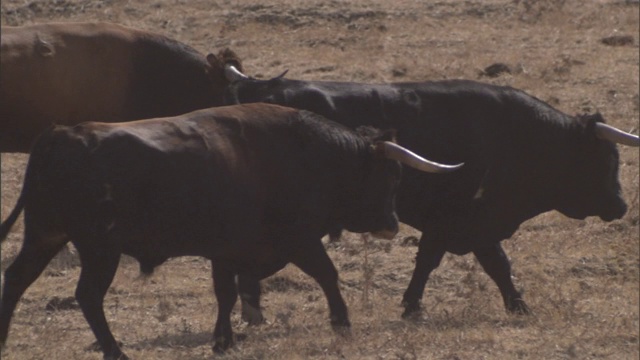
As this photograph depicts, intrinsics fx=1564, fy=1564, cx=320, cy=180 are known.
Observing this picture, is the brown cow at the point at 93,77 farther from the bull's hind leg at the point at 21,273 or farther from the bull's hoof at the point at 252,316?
the bull's hind leg at the point at 21,273

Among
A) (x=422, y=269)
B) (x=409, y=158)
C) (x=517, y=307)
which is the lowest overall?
(x=517, y=307)

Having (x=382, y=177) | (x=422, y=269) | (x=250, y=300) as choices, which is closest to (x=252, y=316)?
(x=250, y=300)

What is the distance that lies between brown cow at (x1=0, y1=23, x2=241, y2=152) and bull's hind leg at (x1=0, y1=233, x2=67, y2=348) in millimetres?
2436

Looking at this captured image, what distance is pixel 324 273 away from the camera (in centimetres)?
923

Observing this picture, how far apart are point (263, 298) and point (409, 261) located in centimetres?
142

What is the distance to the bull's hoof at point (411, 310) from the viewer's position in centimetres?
1039

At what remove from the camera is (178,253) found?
867 centimetres

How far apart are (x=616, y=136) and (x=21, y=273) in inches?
176

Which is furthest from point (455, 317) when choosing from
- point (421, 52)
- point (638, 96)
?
point (421, 52)

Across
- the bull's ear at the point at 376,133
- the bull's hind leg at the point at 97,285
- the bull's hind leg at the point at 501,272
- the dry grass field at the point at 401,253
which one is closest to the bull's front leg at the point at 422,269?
the dry grass field at the point at 401,253

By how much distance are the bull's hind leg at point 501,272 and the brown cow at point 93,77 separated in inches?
88.7

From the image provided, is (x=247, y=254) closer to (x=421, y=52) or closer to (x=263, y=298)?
(x=263, y=298)

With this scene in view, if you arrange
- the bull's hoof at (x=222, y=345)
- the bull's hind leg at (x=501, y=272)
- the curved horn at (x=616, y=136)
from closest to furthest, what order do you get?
the bull's hoof at (x=222, y=345), the bull's hind leg at (x=501, y=272), the curved horn at (x=616, y=136)

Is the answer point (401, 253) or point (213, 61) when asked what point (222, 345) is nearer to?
point (213, 61)
